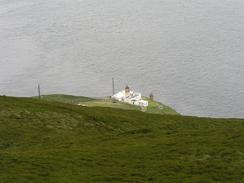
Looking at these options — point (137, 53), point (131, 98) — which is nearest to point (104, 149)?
point (131, 98)

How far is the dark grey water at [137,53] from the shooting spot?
115281mm

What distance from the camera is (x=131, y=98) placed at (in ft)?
351

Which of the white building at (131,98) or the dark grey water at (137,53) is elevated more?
the dark grey water at (137,53)

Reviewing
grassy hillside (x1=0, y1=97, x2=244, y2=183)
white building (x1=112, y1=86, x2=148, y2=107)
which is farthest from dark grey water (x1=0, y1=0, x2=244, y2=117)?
grassy hillside (x1=0, y1=97, x2=244, y2=183)

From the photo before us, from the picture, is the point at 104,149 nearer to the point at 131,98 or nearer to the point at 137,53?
the point at 131,98

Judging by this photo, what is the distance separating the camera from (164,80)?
11912 cm

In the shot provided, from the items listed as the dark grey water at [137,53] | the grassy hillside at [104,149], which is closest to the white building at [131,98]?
the dark grey water at [137,53]

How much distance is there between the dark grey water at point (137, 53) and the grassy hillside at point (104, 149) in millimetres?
74889

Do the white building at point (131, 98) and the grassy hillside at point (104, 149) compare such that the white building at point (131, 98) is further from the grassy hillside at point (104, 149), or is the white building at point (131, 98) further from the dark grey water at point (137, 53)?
the grassy hillside at point (104, 149)

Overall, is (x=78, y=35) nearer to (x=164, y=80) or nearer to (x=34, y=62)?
(x=34, y=62)

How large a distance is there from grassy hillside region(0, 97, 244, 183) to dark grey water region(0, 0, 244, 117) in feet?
246

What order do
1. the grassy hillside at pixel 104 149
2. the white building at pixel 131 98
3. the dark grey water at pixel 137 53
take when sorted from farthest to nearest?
the dark grey water at pixel 137 53
the white building at pixel 131 98
the grassy hillside at pixel 104 149

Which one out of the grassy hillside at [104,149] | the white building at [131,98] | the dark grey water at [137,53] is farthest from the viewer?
the dark grey water at [137,53]

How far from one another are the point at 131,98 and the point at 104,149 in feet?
271
